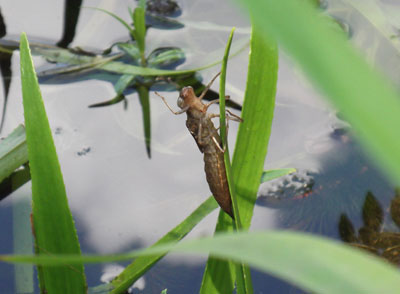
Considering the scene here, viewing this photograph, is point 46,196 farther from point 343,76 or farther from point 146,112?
point 146,112

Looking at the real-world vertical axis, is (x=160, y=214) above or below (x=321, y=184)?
below

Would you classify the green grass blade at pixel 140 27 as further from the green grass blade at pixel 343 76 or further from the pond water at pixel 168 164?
the green grass blade at pixel 343 76

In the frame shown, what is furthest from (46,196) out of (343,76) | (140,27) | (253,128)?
(140,27)

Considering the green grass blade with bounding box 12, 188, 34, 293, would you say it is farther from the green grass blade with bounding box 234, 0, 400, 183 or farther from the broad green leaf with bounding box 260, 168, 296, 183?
the green grass blade with bounding box 234, 0, 400, 183

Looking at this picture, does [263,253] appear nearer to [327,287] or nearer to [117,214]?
[327,287]

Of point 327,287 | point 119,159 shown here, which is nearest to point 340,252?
point 327,287
